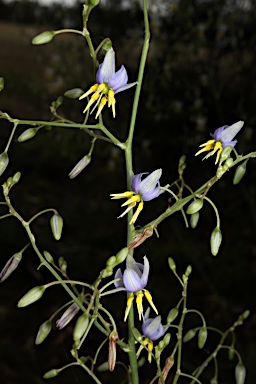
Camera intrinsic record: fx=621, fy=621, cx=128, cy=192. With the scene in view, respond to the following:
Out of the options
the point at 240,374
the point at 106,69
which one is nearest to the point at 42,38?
the point at 106,69

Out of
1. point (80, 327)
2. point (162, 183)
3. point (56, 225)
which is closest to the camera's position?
point (80, 327)

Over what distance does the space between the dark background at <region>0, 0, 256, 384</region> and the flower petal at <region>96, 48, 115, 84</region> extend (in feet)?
2.93

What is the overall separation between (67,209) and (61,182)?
0.36 metres

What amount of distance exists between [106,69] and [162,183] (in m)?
1.51

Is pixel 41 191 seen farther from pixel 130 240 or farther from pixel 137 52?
pixel 130 240

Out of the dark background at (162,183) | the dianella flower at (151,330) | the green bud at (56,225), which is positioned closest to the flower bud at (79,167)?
the green bud at (56,225)

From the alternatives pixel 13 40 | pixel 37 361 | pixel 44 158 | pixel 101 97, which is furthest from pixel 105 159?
pixel 101 97

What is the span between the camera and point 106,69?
1.61ft

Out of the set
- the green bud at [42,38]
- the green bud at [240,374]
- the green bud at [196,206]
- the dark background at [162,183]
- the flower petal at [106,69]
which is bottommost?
the dark background at [162,183]

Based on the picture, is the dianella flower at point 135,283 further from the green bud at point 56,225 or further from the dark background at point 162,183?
the dark background at point 162,183

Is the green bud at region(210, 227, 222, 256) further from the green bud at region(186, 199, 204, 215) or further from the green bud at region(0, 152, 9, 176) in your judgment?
the green bud at region(0, 152, 9, 176)

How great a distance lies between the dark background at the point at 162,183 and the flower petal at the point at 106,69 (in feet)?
2.93

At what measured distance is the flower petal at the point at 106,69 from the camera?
1.60 ft

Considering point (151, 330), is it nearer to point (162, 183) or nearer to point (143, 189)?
point (143, 189)
